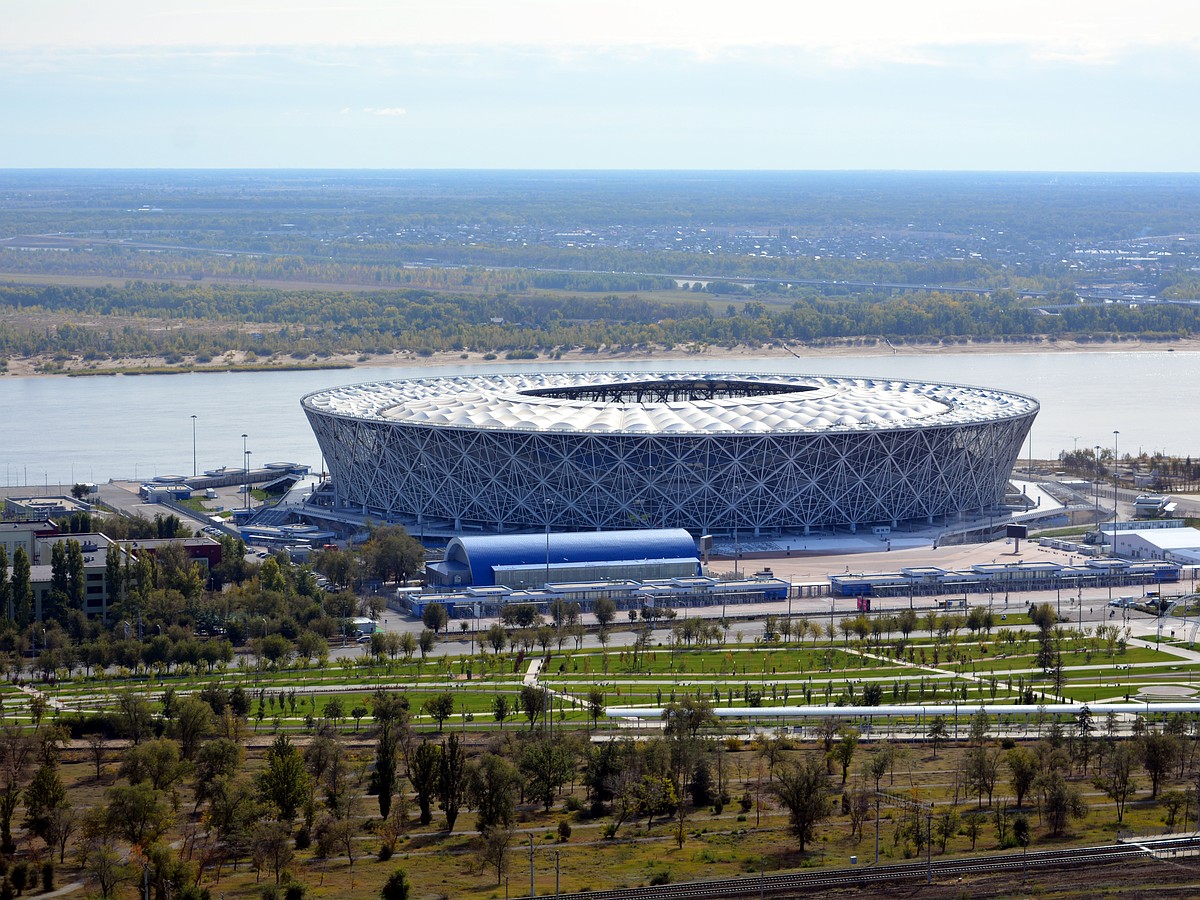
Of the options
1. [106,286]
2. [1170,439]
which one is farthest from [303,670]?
[106,286]

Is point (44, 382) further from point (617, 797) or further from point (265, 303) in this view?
point (617, 797)

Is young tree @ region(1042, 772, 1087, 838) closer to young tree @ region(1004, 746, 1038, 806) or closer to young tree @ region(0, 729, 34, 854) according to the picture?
young tree @ region(1004, 746, 1038, 806)

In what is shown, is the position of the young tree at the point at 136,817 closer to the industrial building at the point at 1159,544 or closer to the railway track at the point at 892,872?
the railway track at the point at 892,872

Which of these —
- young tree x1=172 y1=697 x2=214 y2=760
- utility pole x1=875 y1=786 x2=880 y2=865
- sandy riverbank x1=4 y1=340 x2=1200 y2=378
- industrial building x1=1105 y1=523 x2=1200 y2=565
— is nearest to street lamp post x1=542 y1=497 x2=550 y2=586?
industrial building x1=1105 y1=523 x2=1200 y2=565

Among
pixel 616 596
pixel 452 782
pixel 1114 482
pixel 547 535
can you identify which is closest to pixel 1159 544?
pixel 1114 482

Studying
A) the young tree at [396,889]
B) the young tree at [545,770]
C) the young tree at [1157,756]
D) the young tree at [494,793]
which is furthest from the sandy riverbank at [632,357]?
the young tree at [396,889]

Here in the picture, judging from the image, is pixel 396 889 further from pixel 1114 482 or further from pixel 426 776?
pixel 1114 482
